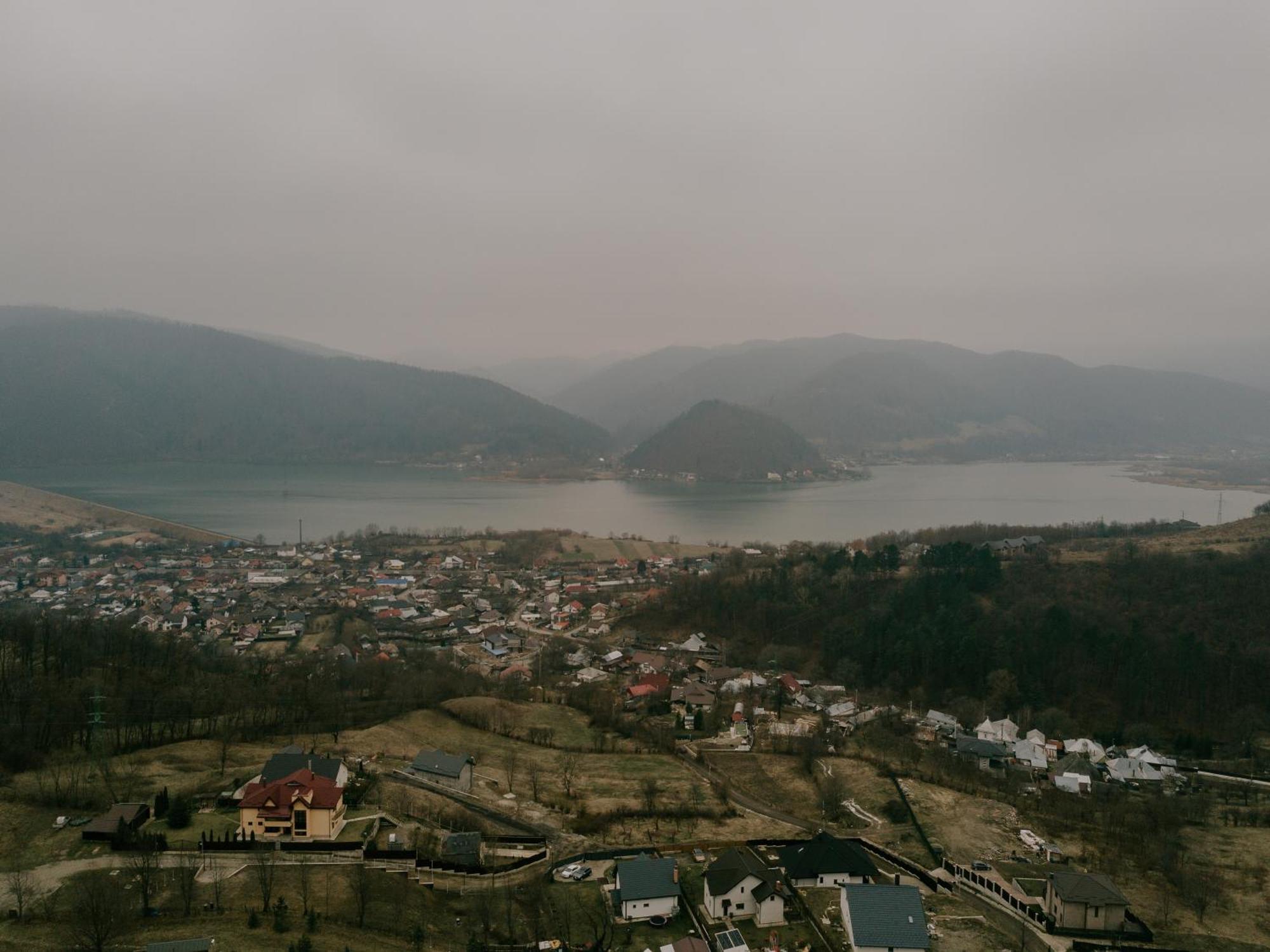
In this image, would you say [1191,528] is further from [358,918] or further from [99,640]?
[99,640]

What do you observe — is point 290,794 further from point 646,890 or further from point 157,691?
point 157,691

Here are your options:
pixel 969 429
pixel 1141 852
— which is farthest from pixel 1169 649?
pixel 969 429

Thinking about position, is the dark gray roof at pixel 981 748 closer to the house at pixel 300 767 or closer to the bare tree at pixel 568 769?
the bare tree at pixel 568 769

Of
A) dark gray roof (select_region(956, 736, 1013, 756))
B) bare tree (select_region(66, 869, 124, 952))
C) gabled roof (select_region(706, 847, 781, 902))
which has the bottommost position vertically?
dark gray roof (select_region(956, 736, 1013, 756))

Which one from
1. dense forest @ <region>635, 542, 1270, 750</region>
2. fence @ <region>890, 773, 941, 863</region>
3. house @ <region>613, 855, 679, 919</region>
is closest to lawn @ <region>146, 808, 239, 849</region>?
house @ <region>613, 855, 679, 919</region>

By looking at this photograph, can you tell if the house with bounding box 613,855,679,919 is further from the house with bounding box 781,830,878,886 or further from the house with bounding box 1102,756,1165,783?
the house with bounding box 1102,756,1165,783

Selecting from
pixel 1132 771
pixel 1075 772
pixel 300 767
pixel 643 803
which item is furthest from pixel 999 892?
pixel 300 767

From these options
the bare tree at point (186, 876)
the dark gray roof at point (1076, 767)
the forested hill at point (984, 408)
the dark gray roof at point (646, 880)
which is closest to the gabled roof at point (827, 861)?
the dark gray roof at point (646, 880)
